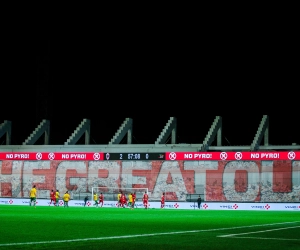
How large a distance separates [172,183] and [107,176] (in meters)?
5.81

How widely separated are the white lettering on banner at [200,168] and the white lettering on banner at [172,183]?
3.00 ft

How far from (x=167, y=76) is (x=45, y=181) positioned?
46.8ft

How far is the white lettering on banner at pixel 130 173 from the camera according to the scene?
49062 mm

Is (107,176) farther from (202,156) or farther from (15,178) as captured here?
(202,156)

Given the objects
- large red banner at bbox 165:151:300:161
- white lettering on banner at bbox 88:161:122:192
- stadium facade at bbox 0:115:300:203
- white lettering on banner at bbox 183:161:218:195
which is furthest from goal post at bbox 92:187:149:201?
large red banner at bbox 165:151:300:161

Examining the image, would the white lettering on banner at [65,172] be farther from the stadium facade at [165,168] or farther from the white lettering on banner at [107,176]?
the white lettering on banner at [107,176]

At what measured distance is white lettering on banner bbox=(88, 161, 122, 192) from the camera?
164ft

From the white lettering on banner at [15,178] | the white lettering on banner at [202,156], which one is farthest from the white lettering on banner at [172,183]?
the white lettering on banner at [15,178]

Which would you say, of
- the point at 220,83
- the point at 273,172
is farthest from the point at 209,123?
the point at 273,172

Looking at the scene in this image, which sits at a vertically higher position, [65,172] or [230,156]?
[230,156]

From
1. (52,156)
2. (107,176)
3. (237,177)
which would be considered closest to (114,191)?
(107,176)

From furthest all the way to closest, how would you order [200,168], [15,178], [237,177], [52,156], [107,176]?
[15,178] < [107,176] < [200,168] < [52,156] < [237,177]

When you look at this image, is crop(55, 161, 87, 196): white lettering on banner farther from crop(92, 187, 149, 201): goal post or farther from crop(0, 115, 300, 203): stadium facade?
crop(92, 187, 149, 201): goal post

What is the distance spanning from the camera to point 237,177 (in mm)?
46406
